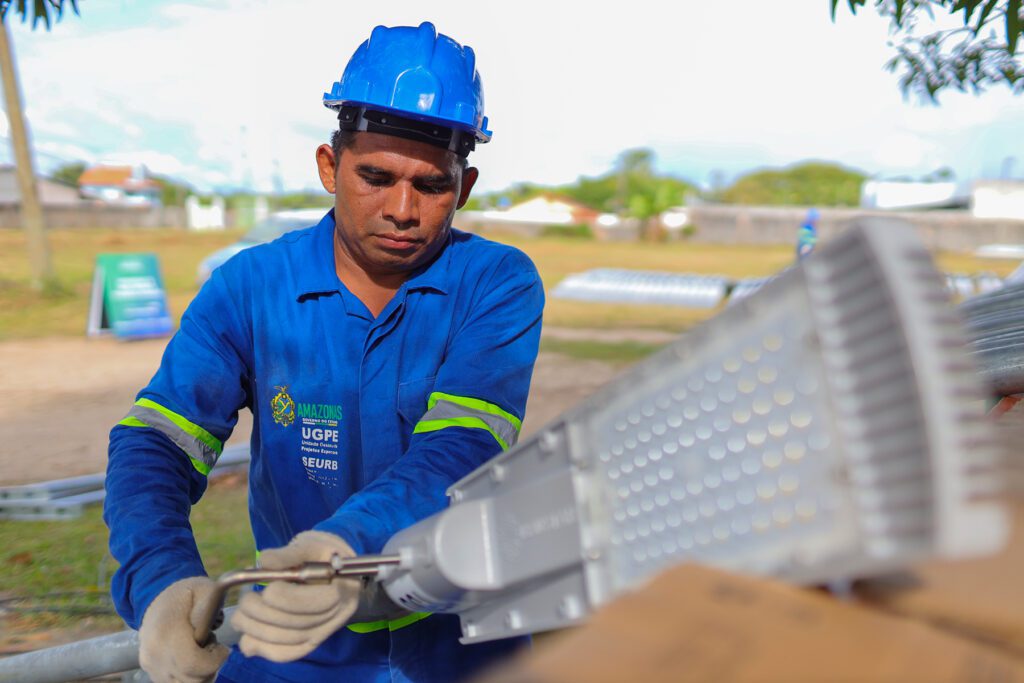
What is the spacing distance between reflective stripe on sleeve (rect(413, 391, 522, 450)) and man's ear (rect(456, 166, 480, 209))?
504 millimetres

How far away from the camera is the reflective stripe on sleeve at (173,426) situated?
69.5 inches

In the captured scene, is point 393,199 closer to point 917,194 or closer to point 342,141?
point 342,141

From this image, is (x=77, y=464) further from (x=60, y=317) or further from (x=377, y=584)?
(x=60, y=317)

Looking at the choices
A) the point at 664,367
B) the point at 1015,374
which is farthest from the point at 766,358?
the point at 1015,374

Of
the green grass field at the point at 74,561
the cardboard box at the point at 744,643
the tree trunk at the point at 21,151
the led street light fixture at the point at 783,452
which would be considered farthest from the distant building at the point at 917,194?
the cardboard box at the point at 744,643

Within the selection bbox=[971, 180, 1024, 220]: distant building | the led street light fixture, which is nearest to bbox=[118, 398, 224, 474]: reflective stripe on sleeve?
the led street light fixture

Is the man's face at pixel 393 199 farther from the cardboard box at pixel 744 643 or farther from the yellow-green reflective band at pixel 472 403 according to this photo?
the cardboard box at pixel 744 643

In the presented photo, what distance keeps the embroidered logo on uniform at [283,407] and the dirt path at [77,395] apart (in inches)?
206

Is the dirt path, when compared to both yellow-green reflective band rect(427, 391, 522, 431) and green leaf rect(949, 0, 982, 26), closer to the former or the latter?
green leaf rect(949, 0, 982, 26)

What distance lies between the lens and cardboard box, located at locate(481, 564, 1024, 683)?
0.75 metres

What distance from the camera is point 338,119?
1.93 m

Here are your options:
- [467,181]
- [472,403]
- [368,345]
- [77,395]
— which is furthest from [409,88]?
[77,395]

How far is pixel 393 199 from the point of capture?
1889 millimetres

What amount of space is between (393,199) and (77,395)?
795 centimetres
